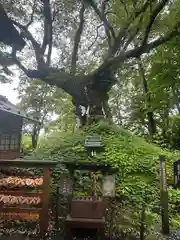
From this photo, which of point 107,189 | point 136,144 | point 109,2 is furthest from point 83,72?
point 107,189

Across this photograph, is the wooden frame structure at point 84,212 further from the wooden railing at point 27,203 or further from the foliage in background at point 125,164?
the foliage in background at point 125,164

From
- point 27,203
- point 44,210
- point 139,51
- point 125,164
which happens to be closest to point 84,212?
point 44,210

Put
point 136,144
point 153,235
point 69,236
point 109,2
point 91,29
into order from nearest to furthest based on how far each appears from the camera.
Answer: point 69,236 < point 153,235 < point 136,144 < point 109,2 < point 91,29

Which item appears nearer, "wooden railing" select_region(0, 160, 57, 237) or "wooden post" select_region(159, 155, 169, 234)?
"wooden railing" select_region(0, 160, 57, 237)

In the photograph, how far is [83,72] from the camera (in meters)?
16.3

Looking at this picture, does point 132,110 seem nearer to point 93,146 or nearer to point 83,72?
point 83,72

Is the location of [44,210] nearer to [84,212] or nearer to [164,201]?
[84,212]

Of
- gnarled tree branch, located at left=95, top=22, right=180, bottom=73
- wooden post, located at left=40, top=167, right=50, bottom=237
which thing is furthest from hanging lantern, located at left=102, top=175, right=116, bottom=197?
gnarled tree branch, located at left=95, top=22, right=180, bottom=73

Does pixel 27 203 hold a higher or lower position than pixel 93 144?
lower

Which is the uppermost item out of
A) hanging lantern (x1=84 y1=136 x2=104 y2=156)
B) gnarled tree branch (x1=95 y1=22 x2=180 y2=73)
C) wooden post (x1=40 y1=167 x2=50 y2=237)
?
gnarled tree branch (x1=95 y1=22 x2=180 y2=73)

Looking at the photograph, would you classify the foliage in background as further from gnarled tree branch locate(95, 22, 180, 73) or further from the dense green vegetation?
gnarled tree branch locate(95, 22, 180, 73)

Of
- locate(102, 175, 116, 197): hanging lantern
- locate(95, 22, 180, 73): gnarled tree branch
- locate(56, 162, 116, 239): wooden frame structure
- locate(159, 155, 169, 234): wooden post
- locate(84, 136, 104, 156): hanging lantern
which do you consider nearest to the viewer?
locate(56, 162, 116, 239): wooden frame structure

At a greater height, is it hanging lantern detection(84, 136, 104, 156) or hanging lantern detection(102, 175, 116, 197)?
hanging lantern detection(84, 136, 104, 156)

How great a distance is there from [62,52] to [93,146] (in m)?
12.8
